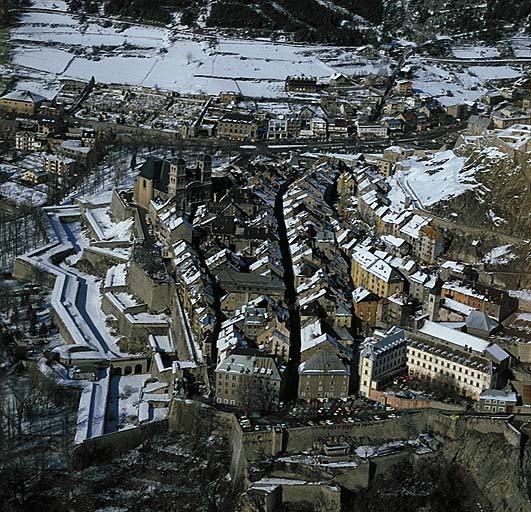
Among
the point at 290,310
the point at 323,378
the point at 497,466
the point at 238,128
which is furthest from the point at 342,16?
the point at 497,466

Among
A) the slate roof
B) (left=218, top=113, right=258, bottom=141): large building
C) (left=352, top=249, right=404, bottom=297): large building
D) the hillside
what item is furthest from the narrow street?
the hillside

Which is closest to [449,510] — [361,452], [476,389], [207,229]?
[361,452]

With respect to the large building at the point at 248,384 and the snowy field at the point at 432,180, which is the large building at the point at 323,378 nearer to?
the large building at the point at 248,384

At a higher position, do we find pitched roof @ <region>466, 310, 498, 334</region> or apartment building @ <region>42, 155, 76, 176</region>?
pitched roof @ <region>466, 310, 498, 334</region>

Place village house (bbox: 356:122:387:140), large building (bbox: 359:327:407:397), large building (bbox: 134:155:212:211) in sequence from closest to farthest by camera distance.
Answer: large building (bbox: 359:327:407:397), large building (bbox: 134:155:212:211), village house (bbox: 356:122:387:140)

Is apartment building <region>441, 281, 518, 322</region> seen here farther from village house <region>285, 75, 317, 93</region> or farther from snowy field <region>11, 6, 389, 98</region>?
village house <region>285, 75, 317, 93</region>

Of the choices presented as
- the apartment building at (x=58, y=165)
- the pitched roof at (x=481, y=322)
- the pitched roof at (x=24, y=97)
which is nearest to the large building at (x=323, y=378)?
the pitched roof at (x=481, y=322)
